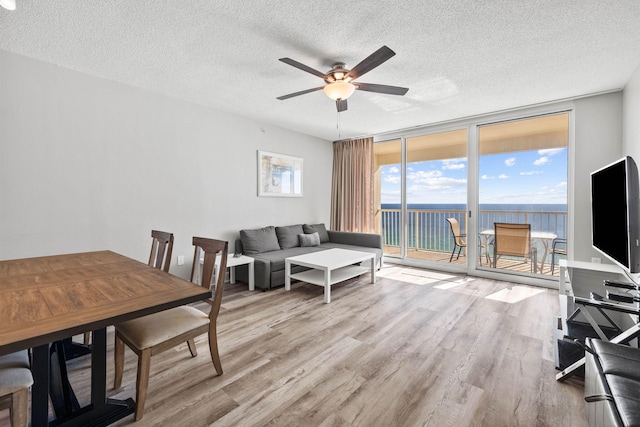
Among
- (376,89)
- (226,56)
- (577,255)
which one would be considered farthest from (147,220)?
(577,255)

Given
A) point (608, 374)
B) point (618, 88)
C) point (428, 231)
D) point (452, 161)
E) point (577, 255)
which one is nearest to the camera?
point (608, 374)

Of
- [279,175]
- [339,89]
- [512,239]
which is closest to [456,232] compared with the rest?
[512,239]

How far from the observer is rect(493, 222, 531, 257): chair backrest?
13.0 ft

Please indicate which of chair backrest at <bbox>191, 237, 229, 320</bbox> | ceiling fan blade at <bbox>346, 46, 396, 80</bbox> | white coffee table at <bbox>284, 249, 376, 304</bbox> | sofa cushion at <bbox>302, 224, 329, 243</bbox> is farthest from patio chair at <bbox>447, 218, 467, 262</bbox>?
chair backrest at <bbox>191, 237, 229, 320</bbox>

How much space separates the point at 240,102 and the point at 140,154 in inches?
52.0

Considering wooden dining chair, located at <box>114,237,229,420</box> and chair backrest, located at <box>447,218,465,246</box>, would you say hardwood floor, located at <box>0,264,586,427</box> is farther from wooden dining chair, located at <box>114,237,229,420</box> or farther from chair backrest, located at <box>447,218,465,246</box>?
chair backrest, located at <box>447,218,465,246</box>

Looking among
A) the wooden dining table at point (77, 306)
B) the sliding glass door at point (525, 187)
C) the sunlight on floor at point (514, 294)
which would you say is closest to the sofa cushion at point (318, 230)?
the sliding glass door at point (525, 187)

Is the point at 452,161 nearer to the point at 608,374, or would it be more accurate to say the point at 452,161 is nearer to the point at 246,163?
the point at 246,163

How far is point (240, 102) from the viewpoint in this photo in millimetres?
3510

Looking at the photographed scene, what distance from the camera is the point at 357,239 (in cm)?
490

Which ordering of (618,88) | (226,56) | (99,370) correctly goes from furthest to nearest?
1. (618,88)
2. (226,56)
3. (99,370)

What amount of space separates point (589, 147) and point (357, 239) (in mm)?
3272

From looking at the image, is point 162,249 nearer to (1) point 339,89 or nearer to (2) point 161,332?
(2) point 161,332

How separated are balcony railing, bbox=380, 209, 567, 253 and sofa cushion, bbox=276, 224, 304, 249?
193 cm
